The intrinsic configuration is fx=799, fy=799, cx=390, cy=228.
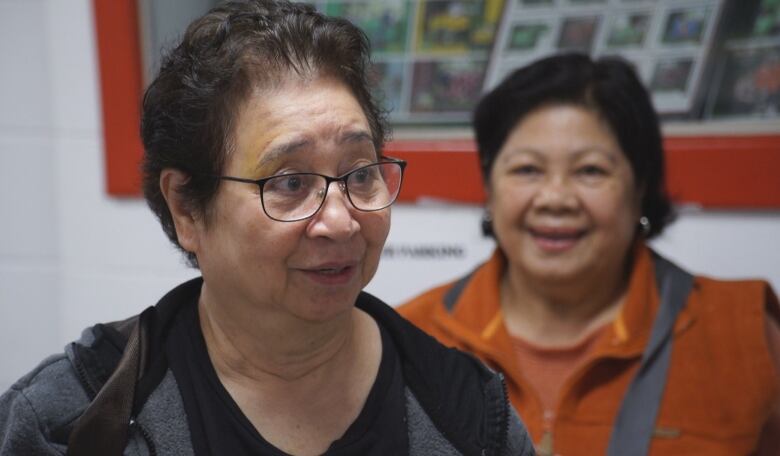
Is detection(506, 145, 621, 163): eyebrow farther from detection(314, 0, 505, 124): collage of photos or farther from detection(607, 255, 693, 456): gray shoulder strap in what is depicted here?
detection(314, 0, 505, 124): collage of photos

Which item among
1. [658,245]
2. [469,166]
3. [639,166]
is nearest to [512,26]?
[469,166]

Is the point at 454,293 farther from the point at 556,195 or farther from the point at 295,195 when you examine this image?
the point at 295,195

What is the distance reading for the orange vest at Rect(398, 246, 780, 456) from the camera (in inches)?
66.7

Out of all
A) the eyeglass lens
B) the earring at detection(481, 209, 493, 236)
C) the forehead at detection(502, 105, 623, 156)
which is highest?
the forehead at detection(502, 105, 623, 156)

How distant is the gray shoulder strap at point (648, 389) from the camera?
5.53 feet

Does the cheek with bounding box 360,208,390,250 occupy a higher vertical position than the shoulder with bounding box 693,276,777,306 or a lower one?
higher

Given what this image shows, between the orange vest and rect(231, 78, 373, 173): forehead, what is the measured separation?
93 centimetres

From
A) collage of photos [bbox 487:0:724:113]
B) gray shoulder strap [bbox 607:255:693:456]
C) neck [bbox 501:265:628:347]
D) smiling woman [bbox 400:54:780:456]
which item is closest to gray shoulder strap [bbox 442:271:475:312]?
smiling woman [bbox 400:54:780:456]

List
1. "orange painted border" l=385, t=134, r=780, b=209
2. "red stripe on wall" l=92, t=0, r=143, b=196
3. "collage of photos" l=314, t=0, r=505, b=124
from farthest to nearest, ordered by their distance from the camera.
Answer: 1. "red stripe on wall" l=92, t=0, r=143, b=196
2. "collage of photos" l=314, t=0, r=505, b=124
3. "orange painted border" l=385, t=134, r=780, b=209

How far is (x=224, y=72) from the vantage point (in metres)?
1.02

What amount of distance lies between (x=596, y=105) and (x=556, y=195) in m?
0.24

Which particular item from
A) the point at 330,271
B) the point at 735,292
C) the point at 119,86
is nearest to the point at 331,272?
the point at 330,271

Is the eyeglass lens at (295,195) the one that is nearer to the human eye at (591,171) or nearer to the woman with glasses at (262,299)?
the woman with glasses at (262,299)

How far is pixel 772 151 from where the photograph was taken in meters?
2.05
